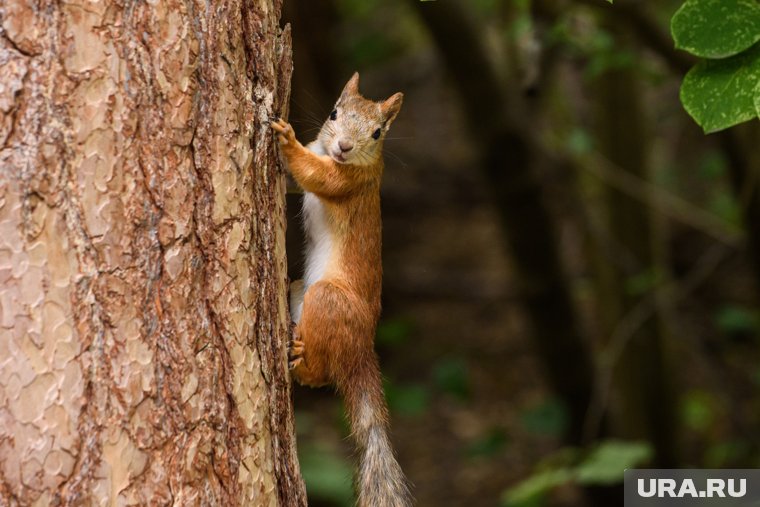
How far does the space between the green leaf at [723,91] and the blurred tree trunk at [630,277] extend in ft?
12.3

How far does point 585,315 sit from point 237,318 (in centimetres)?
640

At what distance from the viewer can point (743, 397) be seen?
22.0 ft

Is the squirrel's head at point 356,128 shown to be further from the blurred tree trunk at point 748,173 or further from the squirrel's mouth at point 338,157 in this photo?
the blurred tree trunk at point 748,173

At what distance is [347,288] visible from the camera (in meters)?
2.54

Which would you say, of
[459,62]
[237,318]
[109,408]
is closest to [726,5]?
[237,318]

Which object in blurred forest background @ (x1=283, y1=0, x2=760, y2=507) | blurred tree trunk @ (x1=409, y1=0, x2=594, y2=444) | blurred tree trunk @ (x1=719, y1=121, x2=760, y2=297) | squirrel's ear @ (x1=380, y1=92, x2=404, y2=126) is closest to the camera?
squirrel's ear @ (x1=380, y1=92, x2=404, y2=126)

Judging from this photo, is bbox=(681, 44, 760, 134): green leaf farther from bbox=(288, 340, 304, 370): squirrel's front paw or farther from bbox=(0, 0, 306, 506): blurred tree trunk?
bbox=(288, 340, 304, 370): squirrel's front paw

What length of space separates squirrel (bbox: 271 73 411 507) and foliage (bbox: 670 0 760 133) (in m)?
0.89

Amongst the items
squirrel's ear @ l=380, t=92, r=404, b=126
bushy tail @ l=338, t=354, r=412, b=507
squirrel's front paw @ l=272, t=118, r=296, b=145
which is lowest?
bushy tail @ l=338, t=354, r=412, b=507

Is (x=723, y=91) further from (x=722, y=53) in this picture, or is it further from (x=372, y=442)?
(x=372, y=442)

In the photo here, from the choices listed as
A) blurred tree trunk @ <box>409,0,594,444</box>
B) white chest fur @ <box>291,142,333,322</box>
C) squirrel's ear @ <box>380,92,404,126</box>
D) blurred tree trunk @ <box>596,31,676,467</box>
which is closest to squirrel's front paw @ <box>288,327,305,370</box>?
white chest fur @ <box>291,142,333,322</box>

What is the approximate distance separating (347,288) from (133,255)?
3.17 ft

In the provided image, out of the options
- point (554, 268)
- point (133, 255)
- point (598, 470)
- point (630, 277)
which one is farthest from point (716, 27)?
point (630, 277)

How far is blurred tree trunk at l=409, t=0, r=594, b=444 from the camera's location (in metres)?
4.75
